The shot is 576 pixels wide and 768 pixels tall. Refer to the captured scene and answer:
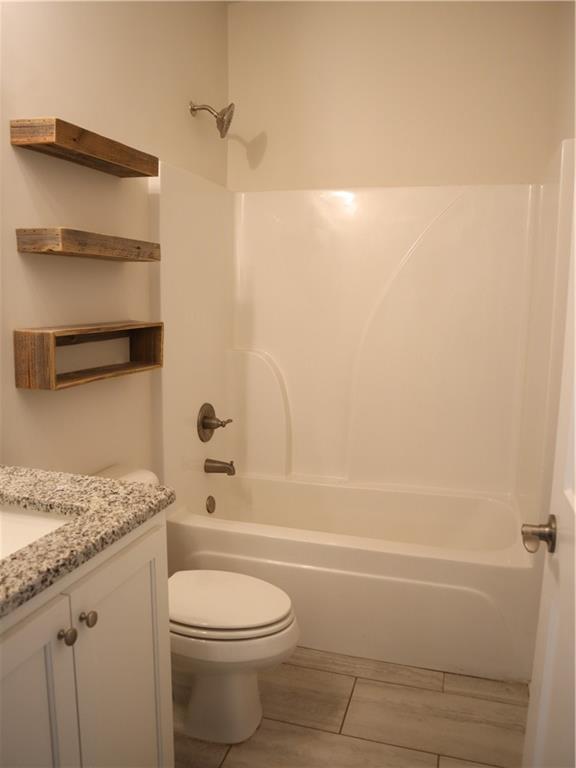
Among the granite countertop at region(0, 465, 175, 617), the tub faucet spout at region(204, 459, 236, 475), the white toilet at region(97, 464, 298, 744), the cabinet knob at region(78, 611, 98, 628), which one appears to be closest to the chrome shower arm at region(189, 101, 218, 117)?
the tub faucet spout at region(204, 459, 236, 475)

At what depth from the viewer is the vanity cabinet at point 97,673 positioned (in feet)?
3.14

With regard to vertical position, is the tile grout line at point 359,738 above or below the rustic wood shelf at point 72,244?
below

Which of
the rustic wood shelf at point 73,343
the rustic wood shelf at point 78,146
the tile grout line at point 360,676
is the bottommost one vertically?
the tile grout line at point 360,676

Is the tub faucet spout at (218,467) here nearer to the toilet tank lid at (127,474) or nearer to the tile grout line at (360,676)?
the toilet tank lid at (127,474)

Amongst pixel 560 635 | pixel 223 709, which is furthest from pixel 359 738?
pixel 560 635

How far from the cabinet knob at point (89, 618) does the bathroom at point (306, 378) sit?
0.02 meters

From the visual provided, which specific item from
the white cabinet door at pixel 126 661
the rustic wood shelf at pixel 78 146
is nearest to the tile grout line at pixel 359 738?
the white cabinet door at pixel 126 661

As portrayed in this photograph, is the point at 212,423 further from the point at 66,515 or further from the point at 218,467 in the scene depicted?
the point at 66,515

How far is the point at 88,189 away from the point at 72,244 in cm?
35

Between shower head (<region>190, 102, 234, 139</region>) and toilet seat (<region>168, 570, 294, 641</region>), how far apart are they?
1960 millimetres

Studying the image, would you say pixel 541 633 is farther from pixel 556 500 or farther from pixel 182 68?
pixel 182 68

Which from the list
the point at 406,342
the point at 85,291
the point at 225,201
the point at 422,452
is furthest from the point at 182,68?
the point at 422,452

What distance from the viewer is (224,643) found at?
66.7 inches

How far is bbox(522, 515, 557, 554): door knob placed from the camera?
1.13 metres
